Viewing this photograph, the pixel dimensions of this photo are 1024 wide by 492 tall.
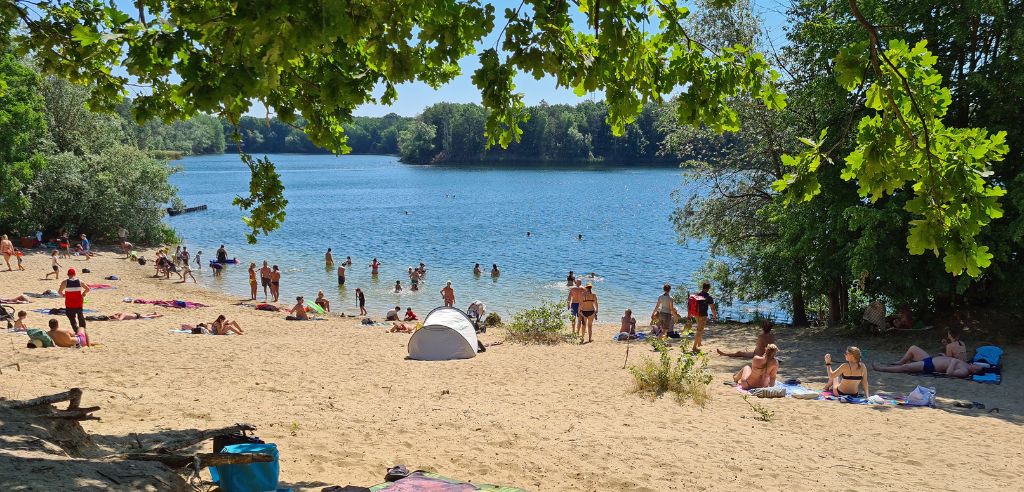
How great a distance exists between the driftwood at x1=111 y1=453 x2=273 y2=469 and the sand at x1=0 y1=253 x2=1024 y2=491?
2.54 ft

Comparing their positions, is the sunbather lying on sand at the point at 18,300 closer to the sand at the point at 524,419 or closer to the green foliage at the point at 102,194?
the sand at the point at 524,419

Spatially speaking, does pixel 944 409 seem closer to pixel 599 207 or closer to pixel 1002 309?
pixel 1002 309

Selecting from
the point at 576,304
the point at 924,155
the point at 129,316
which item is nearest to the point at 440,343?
the point at 576,304

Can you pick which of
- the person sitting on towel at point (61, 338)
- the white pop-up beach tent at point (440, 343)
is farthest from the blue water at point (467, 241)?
the person sitting on towel at point (61, 338)

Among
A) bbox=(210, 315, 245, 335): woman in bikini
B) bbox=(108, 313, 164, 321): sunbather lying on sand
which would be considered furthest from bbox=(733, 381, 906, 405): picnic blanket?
bbox=(108, 313, 164, 321): sunbather lying on sand

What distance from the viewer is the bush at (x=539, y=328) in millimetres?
16750

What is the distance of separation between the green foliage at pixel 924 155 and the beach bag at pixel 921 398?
708 cm

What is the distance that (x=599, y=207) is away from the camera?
63.7m

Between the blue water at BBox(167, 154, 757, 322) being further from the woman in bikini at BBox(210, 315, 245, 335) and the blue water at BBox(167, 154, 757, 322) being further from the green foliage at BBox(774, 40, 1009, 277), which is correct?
the green foliage at BBox(774, 40, 1009, 277)

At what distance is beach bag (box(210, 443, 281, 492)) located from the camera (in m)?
5.48

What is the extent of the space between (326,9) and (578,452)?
551 centimetres

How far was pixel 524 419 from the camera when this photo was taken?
358 inches

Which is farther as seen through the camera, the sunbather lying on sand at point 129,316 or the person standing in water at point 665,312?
the sunbather lying on sand at point 129,316

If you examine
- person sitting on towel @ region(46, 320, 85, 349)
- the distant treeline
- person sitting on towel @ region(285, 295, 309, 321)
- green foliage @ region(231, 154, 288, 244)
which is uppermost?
the distant treeline
